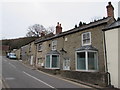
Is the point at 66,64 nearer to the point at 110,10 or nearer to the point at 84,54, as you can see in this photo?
the point at 84,54

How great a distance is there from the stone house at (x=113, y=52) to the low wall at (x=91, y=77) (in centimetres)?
75

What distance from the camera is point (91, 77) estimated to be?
18.3 m

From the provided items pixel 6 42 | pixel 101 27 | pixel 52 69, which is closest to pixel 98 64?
pixel 101 27

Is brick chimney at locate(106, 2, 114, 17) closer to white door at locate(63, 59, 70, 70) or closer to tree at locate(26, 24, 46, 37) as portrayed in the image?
white door at locate(63, 59, 70, 70)

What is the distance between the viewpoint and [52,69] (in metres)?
26.2

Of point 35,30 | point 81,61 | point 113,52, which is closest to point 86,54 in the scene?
point 81,61

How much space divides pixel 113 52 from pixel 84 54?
4.10m

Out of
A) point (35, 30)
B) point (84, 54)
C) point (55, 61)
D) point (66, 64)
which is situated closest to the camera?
point (84, 54)

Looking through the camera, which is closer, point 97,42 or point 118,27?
point 118,27

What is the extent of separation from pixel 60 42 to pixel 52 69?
4103 millimetres

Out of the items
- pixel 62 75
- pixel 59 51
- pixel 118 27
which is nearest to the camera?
pixel 118 27

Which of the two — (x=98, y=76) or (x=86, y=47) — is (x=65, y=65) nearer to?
(x=86, y=47)

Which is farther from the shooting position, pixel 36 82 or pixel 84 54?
pixel 84 54

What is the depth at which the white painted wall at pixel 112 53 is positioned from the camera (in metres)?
16.8
